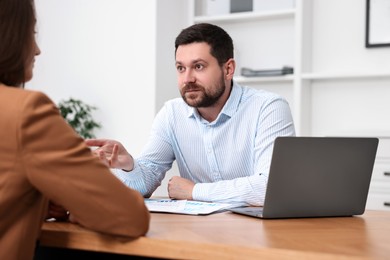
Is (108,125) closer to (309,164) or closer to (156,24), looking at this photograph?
(156,24)

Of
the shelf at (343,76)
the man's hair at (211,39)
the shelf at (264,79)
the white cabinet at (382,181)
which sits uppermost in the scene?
the man's hair at (211,39)

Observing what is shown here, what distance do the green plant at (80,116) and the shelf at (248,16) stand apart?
39.4 inches

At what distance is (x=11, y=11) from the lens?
1.23m

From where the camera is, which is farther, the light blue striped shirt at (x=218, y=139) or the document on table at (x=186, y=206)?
the light blue striped shirt at (x=218, y=139)

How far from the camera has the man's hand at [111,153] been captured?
6.11ft

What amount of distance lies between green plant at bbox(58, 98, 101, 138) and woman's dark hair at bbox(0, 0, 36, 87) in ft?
10.1

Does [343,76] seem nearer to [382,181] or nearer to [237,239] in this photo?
[382,181]

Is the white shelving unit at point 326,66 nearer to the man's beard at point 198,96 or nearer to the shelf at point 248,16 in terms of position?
the shelf at point 248,16

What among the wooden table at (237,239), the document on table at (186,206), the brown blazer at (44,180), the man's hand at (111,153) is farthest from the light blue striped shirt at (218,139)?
the brown blazer at (44,180)

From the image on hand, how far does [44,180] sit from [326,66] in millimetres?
3203

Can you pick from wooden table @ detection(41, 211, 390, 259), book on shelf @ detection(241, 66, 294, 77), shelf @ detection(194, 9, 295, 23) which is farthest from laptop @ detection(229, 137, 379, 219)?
shelf @ detection(194, 9, 295, 23)

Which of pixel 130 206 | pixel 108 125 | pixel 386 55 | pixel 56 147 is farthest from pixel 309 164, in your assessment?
pixel 108 125

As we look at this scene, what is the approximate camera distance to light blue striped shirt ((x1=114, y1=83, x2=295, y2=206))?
2338 mm

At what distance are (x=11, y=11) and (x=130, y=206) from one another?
449 mm
